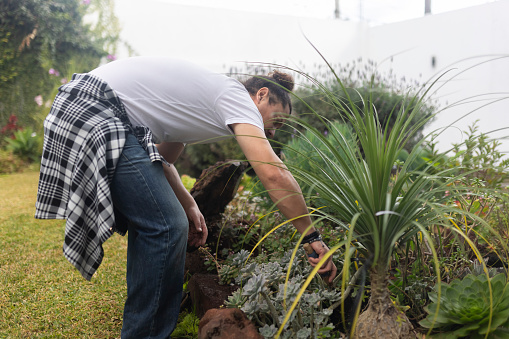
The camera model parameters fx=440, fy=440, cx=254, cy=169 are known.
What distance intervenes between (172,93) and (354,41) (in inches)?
460

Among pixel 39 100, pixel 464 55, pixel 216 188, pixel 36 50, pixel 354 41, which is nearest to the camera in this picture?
pixel 216 188

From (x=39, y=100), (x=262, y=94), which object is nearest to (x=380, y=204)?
(x=262, y=94)

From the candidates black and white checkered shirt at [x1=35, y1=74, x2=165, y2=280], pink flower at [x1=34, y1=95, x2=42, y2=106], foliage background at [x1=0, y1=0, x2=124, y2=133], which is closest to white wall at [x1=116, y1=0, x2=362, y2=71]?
foliage background at [x1=0, y1=0, x2=124, y2=133]

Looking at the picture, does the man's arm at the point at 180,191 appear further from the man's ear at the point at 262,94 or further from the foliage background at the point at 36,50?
the foliage background at the point at 36,50

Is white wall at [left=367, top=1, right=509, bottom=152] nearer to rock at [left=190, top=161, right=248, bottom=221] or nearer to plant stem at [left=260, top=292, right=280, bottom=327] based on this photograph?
rock at [left=190, top=161, right=248, bottom=221]

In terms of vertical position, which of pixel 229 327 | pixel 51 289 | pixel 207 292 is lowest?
pixel 51 289

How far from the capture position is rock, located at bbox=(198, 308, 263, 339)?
1474 mm

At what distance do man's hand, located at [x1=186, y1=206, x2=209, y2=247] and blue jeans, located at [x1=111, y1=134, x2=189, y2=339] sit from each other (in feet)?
1.71

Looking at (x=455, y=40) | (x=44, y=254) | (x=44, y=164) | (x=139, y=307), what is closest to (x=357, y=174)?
(x=139, y=307)

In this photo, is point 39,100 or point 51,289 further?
point 39,100

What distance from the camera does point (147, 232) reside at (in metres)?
1.70

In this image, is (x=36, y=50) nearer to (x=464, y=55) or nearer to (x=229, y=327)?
(x=229, y=327)

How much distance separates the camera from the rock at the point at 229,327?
58.0 inches

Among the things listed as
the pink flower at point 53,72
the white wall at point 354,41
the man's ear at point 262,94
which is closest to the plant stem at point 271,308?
the man's ear at point 262,94
